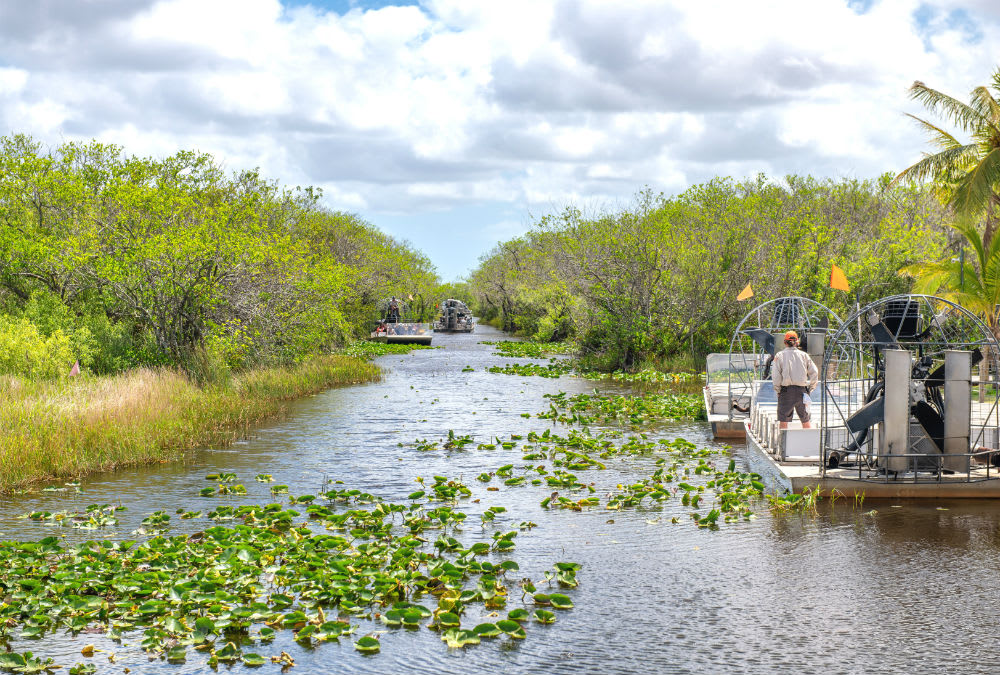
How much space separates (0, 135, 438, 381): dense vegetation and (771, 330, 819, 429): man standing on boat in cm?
1559

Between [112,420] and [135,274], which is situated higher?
[135,274]

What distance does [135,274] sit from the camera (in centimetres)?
2528

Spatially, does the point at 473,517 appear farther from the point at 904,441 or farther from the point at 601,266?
the point at 601,266

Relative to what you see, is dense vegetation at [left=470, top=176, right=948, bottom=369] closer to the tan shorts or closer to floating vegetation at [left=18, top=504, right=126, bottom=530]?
the tan shorts

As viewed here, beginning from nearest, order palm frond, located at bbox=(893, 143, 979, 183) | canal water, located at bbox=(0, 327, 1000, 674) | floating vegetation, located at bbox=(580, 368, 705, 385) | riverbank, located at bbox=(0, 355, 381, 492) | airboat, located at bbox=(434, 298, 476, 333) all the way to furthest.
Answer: canal water, located at bbox=(0, 327, 1000, 674) < riverbank, located at bbox=(0, 355, 381, 492) < palm frond, located at bbox=(893, 143, 979, 183) < floating vegetation, located at bbox=(580, 368, 705, 385) < airboat, located at bbox=(434, 298, 476, 333)

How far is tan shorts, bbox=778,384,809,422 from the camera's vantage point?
1691 cm

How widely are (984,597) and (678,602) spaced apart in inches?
131

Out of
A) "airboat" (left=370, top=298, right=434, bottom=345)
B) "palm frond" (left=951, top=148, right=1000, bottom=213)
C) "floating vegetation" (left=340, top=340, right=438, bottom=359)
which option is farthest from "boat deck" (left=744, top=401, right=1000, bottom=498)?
"airboat" (left=370, top=298, right=434, bottom=345)

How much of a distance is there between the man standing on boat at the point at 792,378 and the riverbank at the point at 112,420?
38.4 feet

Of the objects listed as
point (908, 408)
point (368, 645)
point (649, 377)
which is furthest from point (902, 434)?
point (649, 377)

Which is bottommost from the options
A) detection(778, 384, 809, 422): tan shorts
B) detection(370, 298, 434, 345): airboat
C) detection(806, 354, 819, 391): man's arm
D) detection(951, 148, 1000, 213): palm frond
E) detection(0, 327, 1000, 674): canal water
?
detection(0, 327, 1000, 674): canal water

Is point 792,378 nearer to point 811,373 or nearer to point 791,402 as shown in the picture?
point 791,402

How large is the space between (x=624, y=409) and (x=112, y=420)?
1340 cm

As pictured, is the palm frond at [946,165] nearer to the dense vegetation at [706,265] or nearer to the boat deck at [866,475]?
the dense vegetation at [706,265]
